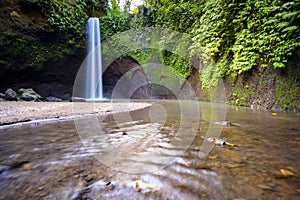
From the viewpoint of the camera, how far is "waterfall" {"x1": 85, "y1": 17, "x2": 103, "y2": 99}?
1333 cm

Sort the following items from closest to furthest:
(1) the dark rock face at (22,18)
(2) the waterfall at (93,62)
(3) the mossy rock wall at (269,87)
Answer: (3) the mossy rock wall at (269,87) → (1) the dark rock face at (22,18) → (2) the waterfall at (93,62)

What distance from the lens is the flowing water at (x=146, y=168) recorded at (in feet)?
2.96

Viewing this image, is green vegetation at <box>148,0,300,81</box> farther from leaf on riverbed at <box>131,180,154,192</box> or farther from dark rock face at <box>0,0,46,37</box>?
dark rock face at <box>0,0,46,37</box>

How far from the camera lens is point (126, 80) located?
16.4 metres

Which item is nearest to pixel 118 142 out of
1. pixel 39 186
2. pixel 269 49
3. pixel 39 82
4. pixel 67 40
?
pixel 39 186

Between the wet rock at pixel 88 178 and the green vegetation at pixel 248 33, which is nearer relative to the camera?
the wet rock at pixel 88 178

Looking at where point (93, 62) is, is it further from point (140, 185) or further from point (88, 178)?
point (140, 185)

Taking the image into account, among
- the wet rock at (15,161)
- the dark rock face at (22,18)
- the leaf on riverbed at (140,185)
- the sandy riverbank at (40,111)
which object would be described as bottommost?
the leaf on riverbed at (140,185)

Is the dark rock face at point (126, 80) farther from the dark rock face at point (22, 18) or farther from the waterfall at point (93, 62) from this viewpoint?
the dark rock face at point (22, 18)

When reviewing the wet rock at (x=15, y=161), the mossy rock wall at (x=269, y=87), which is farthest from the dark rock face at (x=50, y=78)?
the wet rock at (x=15, y=161)

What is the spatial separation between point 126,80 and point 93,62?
358 centimetres

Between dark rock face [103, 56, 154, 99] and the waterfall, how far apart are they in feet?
3.88

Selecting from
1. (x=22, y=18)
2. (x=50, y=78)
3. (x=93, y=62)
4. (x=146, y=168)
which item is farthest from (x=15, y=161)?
(x=50, y=78)

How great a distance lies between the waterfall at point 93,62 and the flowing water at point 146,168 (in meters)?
12.7
